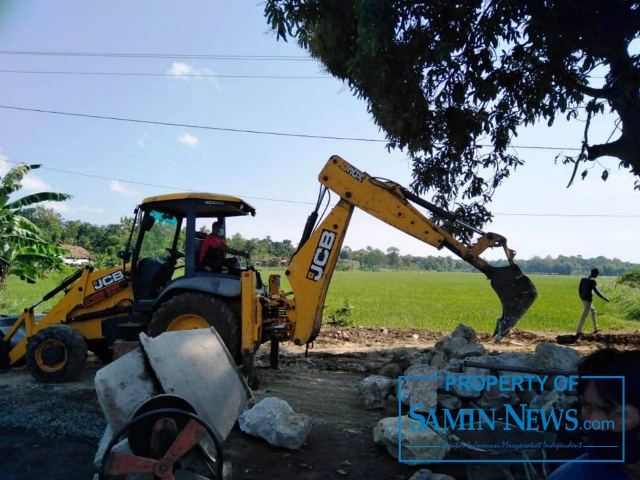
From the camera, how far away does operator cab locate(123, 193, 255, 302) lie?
20.8 feet

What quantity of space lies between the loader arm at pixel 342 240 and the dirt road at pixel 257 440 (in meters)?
0.98

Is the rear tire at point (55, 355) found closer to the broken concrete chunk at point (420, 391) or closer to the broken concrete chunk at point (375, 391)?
the broken concrete chunk at point (375, 391)

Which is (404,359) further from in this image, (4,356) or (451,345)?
(4,356)

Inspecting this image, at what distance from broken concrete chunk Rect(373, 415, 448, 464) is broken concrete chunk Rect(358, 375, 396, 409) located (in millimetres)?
1306

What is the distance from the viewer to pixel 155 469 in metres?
2.88

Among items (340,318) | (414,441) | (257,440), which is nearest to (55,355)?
(257,440)

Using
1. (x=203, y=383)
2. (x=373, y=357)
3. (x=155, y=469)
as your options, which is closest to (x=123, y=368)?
(x=203, y=383)

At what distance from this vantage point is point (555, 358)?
5473mm

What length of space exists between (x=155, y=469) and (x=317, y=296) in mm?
3510

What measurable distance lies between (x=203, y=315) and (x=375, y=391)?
2.27 m

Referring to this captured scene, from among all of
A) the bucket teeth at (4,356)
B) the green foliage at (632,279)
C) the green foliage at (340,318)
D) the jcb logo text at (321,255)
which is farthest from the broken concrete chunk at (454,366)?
the green foliage at (632,279)

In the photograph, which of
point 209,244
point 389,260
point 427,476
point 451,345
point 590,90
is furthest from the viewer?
point 389,260

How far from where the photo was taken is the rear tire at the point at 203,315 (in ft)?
19.7

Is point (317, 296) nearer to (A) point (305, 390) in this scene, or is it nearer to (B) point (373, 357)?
(A) point (305, 390)
